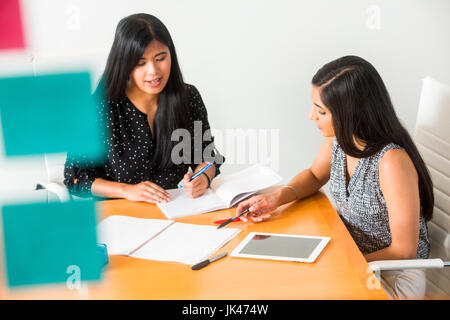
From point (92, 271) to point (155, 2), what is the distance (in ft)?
5.68

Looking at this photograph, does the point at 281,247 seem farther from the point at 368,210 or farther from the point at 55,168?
the point at 55,168

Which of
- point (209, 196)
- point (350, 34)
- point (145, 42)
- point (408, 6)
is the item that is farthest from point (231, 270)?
point (408, 6)

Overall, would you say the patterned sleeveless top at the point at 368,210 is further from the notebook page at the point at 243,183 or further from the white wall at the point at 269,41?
the white wall at the point at 269,41

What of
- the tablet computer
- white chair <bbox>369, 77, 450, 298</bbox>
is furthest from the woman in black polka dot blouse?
white chair <bbox>369, 77, 450, 298</bbox>

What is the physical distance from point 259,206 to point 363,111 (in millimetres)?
397

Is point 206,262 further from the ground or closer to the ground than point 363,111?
closer to the ground

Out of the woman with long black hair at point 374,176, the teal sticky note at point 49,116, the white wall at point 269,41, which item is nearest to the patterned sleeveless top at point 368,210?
the woman with long black hair at point 374,176

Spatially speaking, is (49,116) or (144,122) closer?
(49,116)

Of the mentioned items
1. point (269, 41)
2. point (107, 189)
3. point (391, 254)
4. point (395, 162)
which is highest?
point (269, 41)

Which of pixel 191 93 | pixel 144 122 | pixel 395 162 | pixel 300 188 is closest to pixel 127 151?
pixel 144 122

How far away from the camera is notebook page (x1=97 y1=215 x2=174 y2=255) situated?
4.48 feet

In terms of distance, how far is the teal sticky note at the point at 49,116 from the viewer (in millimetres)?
1694

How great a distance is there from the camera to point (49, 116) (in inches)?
70.1
